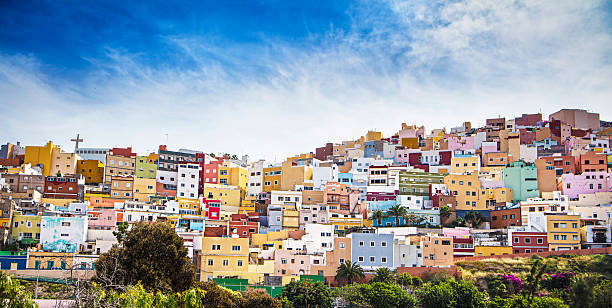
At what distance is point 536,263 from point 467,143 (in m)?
32.2

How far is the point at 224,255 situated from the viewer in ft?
143

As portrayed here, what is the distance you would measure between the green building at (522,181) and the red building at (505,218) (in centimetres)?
495

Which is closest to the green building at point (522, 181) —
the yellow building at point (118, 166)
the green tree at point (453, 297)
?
the green tree at point (453, 297)

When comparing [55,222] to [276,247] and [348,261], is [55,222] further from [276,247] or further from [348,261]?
[348,261]

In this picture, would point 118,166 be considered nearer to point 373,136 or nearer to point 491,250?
point 373,136

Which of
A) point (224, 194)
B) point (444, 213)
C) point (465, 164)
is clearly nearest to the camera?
point (444, 213)

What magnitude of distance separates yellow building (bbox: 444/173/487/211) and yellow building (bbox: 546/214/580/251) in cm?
925

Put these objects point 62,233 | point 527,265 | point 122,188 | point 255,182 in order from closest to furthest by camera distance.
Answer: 1. point 62,233
2. point 527,265
3. point 122,188
4. point 255,182

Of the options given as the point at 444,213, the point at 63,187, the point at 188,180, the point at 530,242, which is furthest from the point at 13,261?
the point at 530,242

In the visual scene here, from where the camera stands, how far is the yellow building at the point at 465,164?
210 feet

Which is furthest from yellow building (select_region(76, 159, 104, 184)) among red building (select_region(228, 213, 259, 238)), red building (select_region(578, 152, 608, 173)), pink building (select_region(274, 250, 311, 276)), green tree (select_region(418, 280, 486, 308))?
red building (select_region(578, 152, 608, 173))

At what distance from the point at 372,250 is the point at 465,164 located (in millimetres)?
22609

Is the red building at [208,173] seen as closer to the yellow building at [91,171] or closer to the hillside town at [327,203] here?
the hillside town at [327,203]

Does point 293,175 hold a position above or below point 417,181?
above
